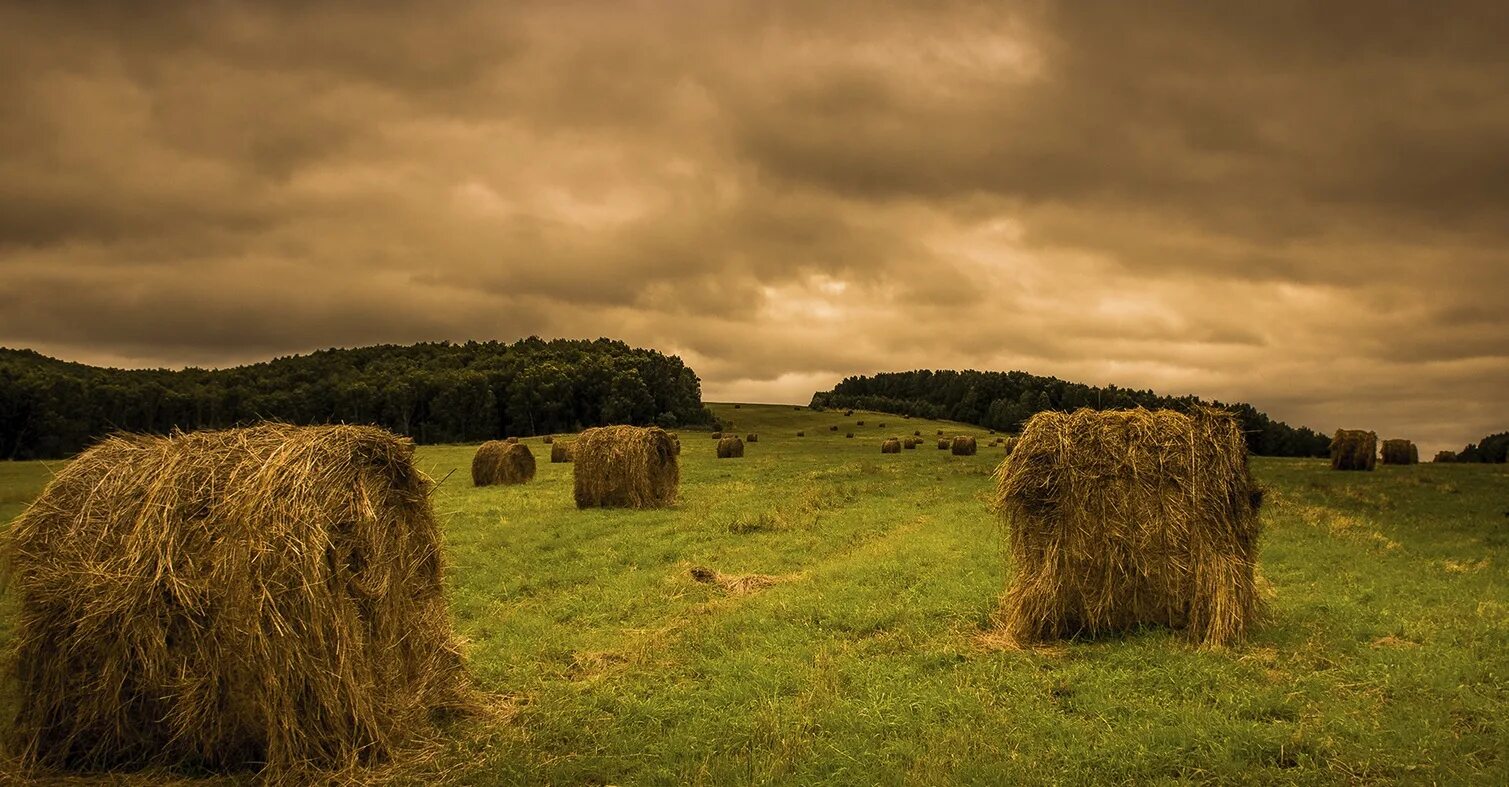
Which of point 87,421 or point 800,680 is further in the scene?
point 87,421

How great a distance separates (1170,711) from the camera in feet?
26.8

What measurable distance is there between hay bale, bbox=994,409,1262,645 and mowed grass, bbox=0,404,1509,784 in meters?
0.52

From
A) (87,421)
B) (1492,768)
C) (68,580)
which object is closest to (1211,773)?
(1492,768)

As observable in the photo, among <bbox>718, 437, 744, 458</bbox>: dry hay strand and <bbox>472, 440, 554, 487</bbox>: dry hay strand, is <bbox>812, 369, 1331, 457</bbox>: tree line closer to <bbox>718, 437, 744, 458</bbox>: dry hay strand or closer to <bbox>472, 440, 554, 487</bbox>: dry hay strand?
<bbox>718, 437, 744, 458</bbox>: dry hay strand

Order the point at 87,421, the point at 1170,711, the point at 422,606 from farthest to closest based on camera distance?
the point at 87,421 → the point at 422,606 → the point at 1170,711

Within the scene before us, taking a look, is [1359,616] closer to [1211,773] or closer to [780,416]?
[1211,773]

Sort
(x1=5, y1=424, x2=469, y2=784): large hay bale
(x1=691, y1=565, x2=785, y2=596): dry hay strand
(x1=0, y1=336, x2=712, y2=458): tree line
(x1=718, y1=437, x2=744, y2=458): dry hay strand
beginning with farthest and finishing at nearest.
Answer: (x1=0, y1=336, x2=712, y2=458): tree line → (x1=718, y1=437, x2=744, y2=458): dry hay strand → (x1=691, y1=565, x2=785, y2=596): dry hay strand → (x1=5, y1=424, x2=469, y2=784): large hay bale

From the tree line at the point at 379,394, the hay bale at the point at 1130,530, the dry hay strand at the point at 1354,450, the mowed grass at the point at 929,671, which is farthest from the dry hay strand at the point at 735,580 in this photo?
the tree line at the point at 379,394

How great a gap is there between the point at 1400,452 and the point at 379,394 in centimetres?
9738

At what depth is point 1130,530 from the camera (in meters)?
11.1

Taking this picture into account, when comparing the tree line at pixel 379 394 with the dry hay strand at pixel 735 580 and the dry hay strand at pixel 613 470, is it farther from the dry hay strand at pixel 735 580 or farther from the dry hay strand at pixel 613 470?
the dry hay strand at pixel 735 580

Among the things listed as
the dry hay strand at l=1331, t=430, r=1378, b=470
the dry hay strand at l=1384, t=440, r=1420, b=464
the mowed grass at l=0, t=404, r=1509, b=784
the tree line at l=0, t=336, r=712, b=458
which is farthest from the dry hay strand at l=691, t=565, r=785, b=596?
the tree line at l=0, t=336, r=712, b=458

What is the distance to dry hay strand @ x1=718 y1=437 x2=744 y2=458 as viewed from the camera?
5197 centimetres

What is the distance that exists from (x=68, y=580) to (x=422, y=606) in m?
3.07
